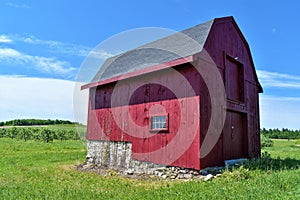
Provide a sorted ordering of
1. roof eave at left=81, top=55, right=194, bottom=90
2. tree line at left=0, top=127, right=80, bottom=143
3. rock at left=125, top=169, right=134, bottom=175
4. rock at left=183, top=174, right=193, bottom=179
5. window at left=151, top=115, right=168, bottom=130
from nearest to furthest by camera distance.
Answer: rock at left=183, top=174, right=193, bottom=179 → roof eave at left=81, top=55, right=194, bottom=90 → window at left=151, top=115, right=168, bottom=130 → rock at left=125, top=169, right=134, bottom=175 → tree line at left=0, top=127, right=80, bottom=143

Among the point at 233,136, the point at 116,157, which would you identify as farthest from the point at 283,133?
the point at 116,157

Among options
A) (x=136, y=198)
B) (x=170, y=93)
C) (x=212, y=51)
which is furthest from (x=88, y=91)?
(x=136, y=198)

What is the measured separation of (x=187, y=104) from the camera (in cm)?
805

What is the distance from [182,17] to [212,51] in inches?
142

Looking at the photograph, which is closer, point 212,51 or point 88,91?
point 212,51

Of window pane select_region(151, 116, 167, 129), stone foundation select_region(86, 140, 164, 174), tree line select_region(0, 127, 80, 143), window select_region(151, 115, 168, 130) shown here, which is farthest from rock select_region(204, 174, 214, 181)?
tree line select_region(0, 127, 80, 143)

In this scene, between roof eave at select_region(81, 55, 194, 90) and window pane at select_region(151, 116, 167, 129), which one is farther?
window pane at select_region(151, 116, 167, 129)

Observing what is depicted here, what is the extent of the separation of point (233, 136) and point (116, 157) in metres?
4.95

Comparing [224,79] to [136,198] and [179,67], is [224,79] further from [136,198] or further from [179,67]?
[136,198]

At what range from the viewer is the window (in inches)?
341

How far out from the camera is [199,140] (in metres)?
7.54

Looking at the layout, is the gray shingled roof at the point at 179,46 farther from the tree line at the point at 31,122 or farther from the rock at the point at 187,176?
the tree line at the point at 31,122

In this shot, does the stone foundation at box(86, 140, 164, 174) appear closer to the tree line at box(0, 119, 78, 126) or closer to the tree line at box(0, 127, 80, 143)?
the tree line at box(0, 127, 80, 143)

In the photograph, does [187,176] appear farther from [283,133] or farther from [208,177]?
[283,133]
